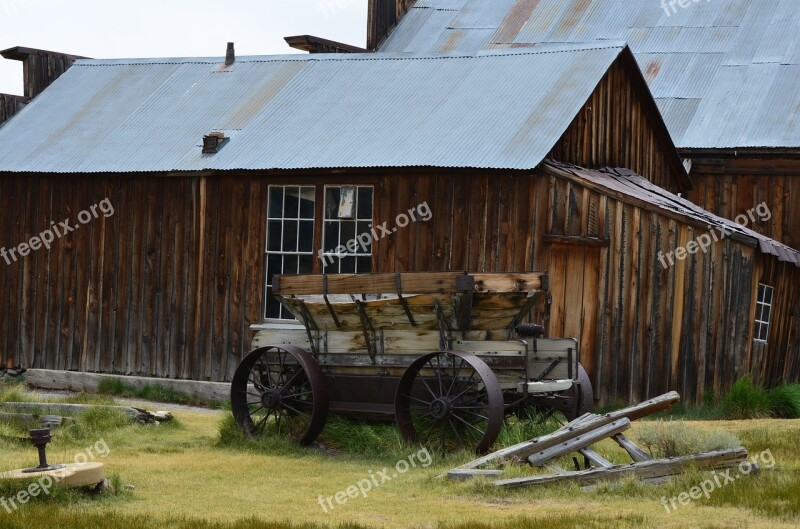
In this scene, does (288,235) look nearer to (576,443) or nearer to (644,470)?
(576,443)

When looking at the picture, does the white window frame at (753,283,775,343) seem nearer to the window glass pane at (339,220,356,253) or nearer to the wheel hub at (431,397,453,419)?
the window glass pane at (339,220,356,253)

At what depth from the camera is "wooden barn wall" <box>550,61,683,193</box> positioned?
1844 centimetres

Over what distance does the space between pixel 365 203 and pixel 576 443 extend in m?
7.61

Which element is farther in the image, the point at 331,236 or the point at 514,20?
the point at 514,20

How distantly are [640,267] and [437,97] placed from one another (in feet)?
13.3

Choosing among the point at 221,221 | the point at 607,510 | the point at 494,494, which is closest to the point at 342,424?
the point at 494,494

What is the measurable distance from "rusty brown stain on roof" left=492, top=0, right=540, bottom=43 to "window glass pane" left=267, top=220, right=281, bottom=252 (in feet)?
32.8

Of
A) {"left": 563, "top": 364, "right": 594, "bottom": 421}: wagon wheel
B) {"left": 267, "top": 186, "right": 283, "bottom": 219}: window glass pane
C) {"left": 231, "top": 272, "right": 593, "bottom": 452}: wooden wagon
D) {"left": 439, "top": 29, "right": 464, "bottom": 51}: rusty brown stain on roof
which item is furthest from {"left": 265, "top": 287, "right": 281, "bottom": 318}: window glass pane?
{"left": 439, "top": 29, "right": 464, "bottom": 51}: rusty brown stain on roof

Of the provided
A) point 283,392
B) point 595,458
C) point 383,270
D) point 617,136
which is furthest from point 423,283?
point 617,136

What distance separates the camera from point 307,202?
60.4ft

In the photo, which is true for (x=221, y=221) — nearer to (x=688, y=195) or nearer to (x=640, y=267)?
(x=640, y=267)

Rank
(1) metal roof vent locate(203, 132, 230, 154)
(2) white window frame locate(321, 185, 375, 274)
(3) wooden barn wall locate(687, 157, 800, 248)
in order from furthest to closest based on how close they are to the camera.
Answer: (3) wooden barn wall locate(687, 157, 800, 248), (1) metal roof vent locate(203, 132, 230, 154), (2) white window frame locate(321, 185, 375, 274)

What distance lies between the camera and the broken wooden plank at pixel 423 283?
1240 cm

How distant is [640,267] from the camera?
17.1 metres
